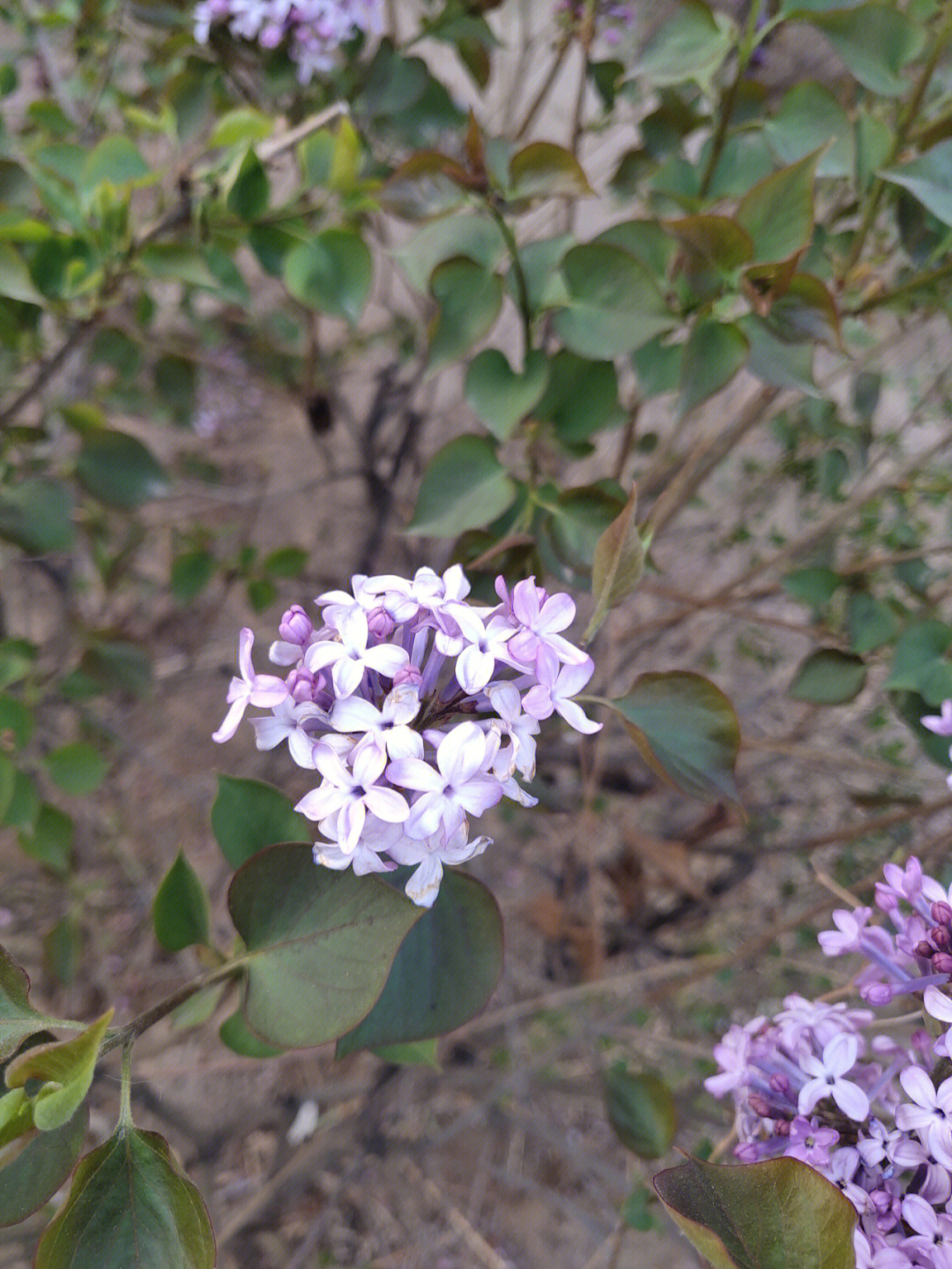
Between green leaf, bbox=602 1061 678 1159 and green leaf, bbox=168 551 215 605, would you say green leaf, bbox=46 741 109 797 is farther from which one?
green leaf, bbox=602 1061 678 1159

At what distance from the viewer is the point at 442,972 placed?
39cm

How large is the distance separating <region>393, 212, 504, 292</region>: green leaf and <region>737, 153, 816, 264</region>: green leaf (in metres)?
0.14

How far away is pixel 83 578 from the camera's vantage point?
4.24 ft

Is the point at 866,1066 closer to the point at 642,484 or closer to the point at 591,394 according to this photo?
the point at 591,394

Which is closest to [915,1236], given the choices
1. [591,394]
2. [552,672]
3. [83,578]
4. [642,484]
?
[552,672]

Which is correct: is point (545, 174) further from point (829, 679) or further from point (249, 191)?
point (829, 679)

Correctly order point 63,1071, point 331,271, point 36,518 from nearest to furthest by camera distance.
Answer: point 63,1071 < point 331,271 < point 36,518

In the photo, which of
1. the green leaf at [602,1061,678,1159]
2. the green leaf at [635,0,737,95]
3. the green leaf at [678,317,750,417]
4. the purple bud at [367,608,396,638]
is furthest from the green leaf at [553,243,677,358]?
the green leaf at [602,1061,678,1159]

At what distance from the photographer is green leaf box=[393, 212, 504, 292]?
1.75 ft

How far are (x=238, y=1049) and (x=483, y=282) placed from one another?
0.43m

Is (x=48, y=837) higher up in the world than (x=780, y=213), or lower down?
lower down

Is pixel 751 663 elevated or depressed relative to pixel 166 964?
elevated

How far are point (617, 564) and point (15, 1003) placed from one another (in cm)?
28

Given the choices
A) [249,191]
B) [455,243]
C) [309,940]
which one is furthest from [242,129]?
[309,940]
